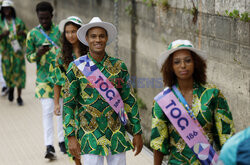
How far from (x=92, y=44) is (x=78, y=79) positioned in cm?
34

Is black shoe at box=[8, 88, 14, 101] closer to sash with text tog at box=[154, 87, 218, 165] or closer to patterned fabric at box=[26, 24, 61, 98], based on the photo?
patterned fabric at box=[26, 24, 61, 98]

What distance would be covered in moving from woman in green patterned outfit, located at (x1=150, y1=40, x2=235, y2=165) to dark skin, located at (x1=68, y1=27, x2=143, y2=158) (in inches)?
28.7

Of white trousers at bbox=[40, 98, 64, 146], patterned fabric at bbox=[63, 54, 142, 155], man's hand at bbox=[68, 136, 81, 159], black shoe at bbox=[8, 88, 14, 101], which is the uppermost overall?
patterned fabric at bbox=[63, 54, 142, 155]

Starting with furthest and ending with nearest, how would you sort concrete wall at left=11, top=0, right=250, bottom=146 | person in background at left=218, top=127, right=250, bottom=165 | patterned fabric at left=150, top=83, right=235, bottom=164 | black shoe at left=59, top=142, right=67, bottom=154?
black shoe at left=59, top=142, right=67, bottom=154 < concrete wall at left=11, top=0, right=250, bottom=146 < patterned fabric at left=150, top=83, right=235, bottom=164 < person in background at left=218, top=127, right=250, bottom=165

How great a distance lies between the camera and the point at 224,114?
3.67 metres

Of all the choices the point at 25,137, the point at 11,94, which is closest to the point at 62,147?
the point at 25,137

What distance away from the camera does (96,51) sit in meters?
4.58

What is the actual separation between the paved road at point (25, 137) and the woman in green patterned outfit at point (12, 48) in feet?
1.22

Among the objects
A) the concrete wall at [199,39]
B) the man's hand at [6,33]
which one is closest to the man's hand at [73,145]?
the concrete wall at [199,39]

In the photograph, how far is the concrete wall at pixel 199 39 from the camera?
19.4 feet

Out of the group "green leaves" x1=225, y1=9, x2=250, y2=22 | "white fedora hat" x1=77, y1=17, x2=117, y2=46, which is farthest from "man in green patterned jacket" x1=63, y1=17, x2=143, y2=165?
"green leaves" x1=225, y1=9, x2=250, y2=22

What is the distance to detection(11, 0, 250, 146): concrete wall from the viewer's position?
590 centimetres

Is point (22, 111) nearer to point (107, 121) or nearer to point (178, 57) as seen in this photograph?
point (107, 121)

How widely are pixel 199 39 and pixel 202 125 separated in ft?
10.7
